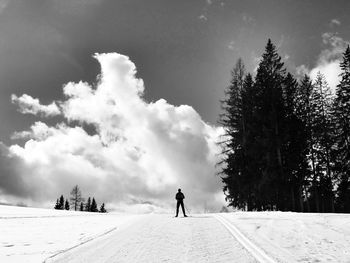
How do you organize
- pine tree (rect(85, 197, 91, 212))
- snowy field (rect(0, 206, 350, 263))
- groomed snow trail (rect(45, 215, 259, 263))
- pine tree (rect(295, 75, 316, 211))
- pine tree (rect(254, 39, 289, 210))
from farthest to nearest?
pine tree (rect(85, 197, 91, 212)) → pine tree (rect(295, 75, 316, 211)) → pine tree (rect(254, 39, 289, 210)) → snowy field (rect(0, 206, 350, 263)) → groomed snow trail (rect(45, 215, 259, 263))

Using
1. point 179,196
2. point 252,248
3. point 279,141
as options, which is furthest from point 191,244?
point 279,141

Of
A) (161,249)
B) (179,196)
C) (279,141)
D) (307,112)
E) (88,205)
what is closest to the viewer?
(161,249)

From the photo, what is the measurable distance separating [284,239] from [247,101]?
27.5 metres

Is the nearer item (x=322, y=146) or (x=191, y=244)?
(x=191, y=244)

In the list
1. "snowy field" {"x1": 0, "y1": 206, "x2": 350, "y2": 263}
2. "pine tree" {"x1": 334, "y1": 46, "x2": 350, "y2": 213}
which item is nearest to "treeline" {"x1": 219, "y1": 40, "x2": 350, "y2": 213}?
"pine tree" {"x1": 334, "y1": 46, "x2": 350, "y2": 213}

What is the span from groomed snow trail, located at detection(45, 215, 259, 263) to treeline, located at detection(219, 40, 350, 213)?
21.3 meters

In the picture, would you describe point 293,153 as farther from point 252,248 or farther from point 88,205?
point 88,205

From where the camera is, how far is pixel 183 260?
7617mm

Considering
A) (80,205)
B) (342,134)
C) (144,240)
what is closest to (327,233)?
(144,240)

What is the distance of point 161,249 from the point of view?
8.99 m

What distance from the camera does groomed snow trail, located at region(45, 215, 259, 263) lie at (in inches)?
308

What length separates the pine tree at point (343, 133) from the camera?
3672cm

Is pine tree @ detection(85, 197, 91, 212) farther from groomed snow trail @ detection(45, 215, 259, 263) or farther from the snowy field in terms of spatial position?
groomed snow trail @ detection(45, 215, 259, 263)

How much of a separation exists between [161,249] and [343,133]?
3376cm
